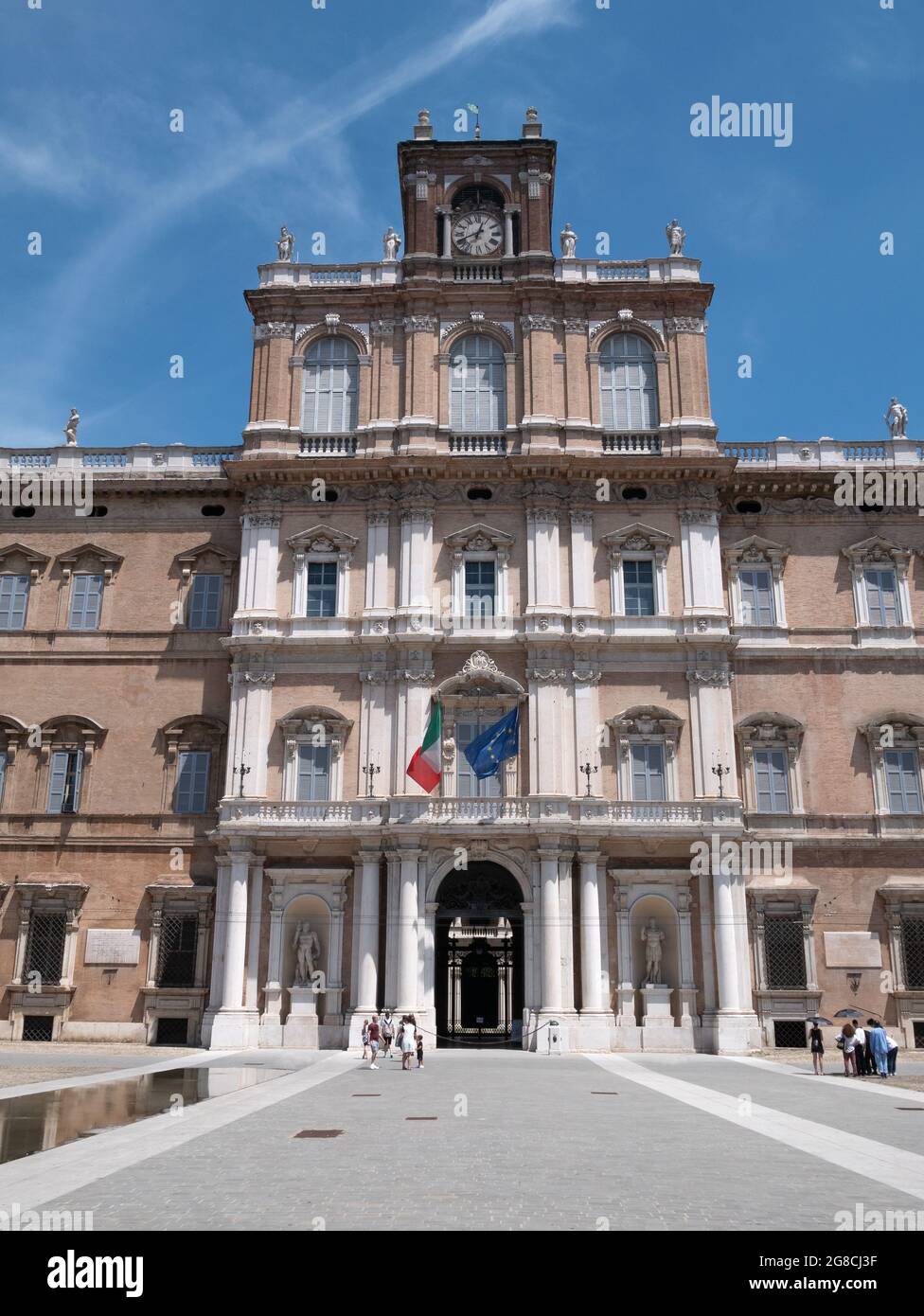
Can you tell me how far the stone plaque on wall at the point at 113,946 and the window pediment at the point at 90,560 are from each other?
12271 mm

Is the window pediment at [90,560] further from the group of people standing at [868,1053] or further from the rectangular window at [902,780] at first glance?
the group of people standing at [868,1053]

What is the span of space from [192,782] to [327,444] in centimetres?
1291

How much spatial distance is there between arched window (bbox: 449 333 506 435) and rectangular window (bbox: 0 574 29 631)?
16600 mm

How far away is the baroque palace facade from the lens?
3466 centimetres

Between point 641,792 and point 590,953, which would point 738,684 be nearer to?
point 641,792

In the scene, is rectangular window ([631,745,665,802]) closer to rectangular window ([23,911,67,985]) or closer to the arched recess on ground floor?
the arched recess on ground floor

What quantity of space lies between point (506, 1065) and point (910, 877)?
15820 mm

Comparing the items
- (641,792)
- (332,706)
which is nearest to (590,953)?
(641,792)

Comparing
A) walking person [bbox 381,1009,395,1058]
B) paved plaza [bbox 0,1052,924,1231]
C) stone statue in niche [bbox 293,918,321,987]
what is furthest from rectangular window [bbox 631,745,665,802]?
paved plaza [bbox 0,1052,924,1231]

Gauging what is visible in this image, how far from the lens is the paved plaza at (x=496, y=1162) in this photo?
9219 mm

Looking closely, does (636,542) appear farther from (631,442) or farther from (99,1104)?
(99,1104)

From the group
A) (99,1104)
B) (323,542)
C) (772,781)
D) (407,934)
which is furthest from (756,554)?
(99,1104)

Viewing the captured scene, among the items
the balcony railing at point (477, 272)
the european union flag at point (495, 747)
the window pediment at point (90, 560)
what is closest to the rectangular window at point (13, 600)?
the window pediment at point (90, 560)
